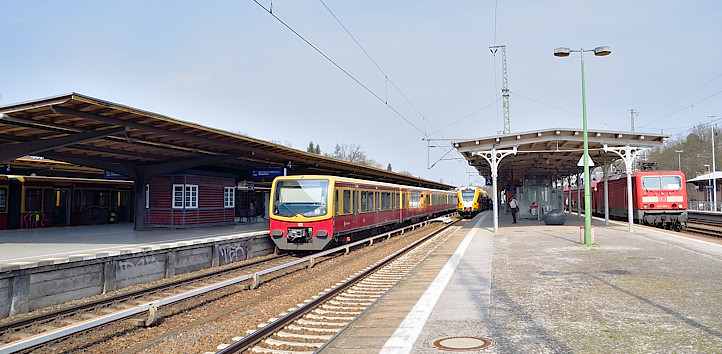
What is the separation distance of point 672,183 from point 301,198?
830 inches

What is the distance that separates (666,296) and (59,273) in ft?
36.3

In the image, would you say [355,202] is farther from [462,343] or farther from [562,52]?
[462,343]

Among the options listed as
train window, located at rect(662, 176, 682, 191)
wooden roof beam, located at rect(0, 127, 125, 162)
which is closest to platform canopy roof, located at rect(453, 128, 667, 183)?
train window, located at rect(662, 176, 682, 191)

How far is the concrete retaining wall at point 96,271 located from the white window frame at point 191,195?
28.5ft

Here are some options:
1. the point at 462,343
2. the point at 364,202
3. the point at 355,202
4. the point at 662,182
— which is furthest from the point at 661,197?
the point at 462,343

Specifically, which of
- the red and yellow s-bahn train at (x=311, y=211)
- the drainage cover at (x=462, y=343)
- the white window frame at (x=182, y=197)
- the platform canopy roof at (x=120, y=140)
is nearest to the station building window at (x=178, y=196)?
the white window frame at (x=182, y=197)

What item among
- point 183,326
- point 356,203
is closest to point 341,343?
point 183,326

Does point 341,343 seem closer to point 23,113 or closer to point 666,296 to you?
point 666,296

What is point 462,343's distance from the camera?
20.7ft

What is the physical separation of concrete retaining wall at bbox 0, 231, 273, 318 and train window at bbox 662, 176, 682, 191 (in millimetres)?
22759

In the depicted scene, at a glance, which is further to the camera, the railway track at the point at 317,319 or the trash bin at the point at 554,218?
the trash bin at the point at 554,218

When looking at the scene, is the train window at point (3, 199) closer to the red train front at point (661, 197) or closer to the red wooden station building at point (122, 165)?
the red wooden station building at point (122, 165)

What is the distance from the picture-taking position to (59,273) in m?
10.7

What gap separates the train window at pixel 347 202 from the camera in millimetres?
18036
